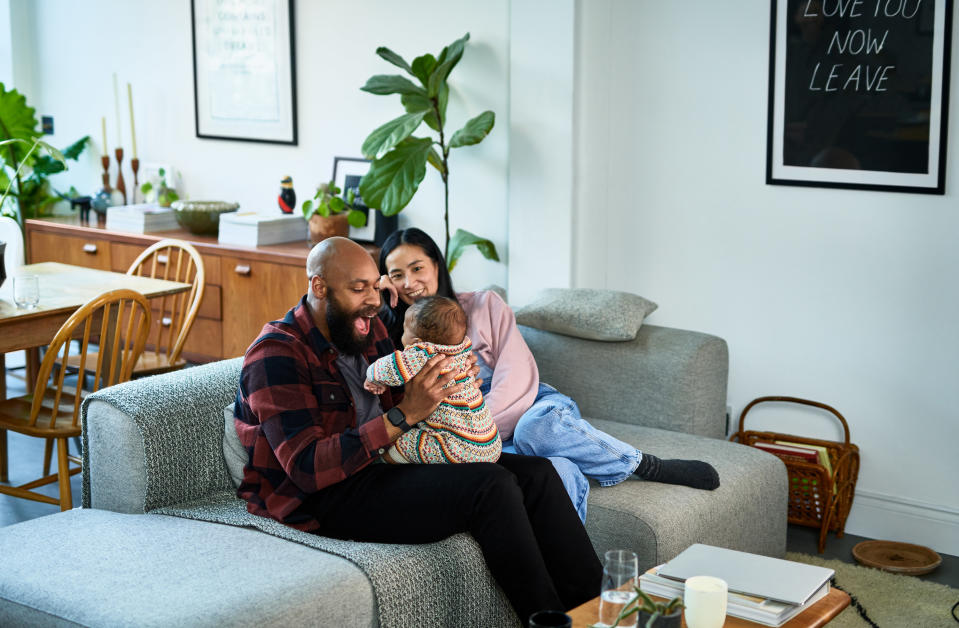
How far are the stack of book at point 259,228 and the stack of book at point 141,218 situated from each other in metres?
0.45

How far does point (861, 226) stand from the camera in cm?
344

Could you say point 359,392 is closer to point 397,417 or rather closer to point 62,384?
point 397,417

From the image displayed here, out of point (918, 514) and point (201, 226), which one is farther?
point (201, 226)

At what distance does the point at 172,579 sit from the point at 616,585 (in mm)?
893

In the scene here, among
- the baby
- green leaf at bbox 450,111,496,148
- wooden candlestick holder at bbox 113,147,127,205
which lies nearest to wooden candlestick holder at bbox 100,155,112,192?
wooden candlestick holder at bbox 113,147,127,205

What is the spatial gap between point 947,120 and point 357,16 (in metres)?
2.54

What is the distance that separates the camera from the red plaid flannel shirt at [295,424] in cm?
225

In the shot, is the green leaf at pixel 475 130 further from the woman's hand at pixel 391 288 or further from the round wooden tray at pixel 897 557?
the round wooden tray at pixel 897 557

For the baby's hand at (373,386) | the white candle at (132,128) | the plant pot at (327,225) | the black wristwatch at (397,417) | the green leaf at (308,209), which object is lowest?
the black wristwatch at (397,417)

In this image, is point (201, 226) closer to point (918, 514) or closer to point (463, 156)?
point (463, 156)

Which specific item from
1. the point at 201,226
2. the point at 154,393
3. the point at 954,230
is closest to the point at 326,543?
the point at 154,393

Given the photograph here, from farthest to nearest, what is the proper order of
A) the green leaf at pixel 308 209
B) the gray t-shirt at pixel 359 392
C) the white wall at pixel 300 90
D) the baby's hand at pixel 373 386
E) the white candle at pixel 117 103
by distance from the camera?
the white candle at pixel 117 103 < the green leaf at pixel 308 209 < the white wall at pixel 300 90 < the gray t-shirt at pixel 359 392 < the baby's hand at pixel 373 386

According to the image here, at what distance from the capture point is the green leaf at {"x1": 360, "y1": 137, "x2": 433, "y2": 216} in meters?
3.92

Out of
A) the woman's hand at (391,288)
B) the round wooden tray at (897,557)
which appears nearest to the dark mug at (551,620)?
the woman's hand at (391,288)
